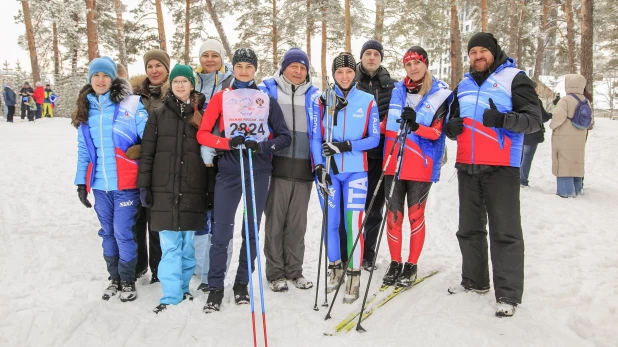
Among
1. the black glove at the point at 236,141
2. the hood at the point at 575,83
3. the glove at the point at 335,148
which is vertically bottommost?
the glove at the point at 335,148

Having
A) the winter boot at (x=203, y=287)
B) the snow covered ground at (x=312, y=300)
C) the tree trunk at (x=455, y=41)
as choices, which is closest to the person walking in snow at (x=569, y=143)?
the snow covered ground at (x=312, y=300)

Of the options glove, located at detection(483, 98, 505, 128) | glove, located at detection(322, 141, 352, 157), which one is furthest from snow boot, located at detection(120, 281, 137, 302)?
glove, located at detection(483, 98, 505, 128)

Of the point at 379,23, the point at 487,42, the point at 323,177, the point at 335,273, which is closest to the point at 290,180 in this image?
the point at 323,177

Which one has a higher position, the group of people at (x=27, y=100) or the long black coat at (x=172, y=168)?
the group of people at (x=27, y=100)

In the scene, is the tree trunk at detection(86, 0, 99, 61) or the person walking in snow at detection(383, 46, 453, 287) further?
the tree trunk at detection(86, 0, 99, 61)

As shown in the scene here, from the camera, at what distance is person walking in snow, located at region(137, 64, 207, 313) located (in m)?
3.51

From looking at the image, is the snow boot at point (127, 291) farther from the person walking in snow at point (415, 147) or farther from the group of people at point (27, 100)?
the group of people at point (27, 100)

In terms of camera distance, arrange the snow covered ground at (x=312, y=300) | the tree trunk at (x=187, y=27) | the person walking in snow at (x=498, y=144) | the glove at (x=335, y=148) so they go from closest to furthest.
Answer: the snow covered ground at (x=312, y=300)
the person walking in snow at (x=498, y=144)
the glove at (x=335, y=148)
the tree trunk at (x=187, y=27)

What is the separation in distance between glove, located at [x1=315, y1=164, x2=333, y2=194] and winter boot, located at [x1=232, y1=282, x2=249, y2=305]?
3.78 ft

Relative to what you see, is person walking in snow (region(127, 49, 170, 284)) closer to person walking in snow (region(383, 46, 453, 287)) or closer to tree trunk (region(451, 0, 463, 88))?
person walking in snow (region(383, 46, 453, 287))

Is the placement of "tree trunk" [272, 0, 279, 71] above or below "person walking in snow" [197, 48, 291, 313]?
above

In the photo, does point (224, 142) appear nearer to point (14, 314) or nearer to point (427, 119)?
point (427, 119)

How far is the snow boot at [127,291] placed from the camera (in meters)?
3.67

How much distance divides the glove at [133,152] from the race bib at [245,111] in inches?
32.3
